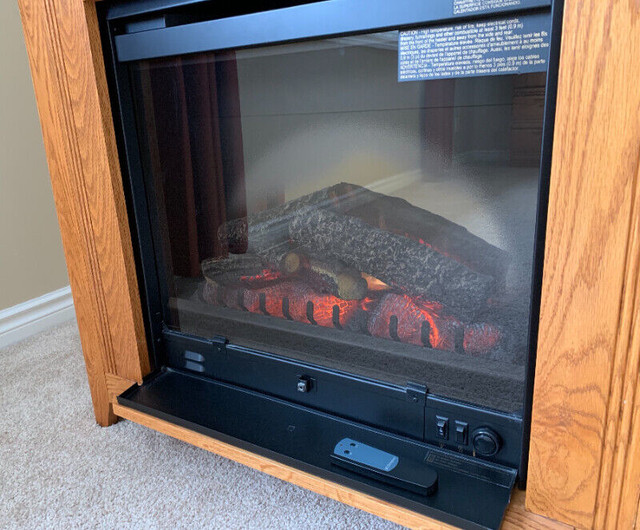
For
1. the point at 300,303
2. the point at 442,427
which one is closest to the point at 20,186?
the point at 300,303

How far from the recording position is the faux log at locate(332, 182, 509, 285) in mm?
797

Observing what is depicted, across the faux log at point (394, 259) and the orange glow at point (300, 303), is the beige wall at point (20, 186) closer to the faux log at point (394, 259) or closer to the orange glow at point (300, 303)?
the orange glow at point (300, 303)

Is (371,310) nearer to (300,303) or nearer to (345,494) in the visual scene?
(300,303)

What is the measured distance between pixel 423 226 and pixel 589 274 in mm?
278

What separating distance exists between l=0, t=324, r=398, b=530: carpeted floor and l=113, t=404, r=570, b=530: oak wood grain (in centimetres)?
11

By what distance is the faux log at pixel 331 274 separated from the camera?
3.11 feet

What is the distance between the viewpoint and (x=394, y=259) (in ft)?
2.92

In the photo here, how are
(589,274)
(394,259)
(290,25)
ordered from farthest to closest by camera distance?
(394,259) → (290,25) → (589,274)

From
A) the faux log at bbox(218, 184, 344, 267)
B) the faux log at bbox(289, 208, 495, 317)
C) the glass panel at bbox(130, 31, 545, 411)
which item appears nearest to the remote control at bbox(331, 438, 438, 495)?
the glass panel at bbox(130, 31, 545, 411)

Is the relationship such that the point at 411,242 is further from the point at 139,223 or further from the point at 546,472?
the point at 139,223

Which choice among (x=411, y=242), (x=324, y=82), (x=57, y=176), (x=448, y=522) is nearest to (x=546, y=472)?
(x=448, y=522)

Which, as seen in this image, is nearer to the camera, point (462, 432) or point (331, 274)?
point (462, 432)

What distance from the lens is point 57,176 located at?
106 centimetres

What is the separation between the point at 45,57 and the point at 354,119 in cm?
60
